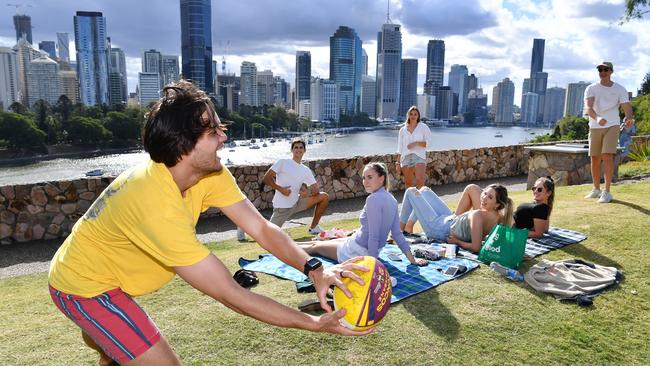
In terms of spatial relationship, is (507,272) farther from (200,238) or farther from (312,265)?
(200,238)

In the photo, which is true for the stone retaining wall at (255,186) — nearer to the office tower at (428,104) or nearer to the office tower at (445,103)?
the office tower at (428,104)

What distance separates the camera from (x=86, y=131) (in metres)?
69.5

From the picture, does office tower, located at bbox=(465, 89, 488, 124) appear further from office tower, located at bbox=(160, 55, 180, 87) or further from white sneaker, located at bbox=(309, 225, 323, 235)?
white sneaker, located at bbox=(309, 225, 323, 235)

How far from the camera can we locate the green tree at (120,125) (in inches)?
2920

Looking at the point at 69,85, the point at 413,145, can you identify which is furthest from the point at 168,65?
the point at 413,145

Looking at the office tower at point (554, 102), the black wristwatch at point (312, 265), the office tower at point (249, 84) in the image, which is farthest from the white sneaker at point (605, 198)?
the office tower at point (554, 102)

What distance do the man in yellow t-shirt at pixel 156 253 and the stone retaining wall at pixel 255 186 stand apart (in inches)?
278

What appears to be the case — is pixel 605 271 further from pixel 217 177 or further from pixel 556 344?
pixel 217 177

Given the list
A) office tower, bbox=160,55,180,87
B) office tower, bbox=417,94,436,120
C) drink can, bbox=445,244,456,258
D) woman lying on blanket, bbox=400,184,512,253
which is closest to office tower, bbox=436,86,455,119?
office tower, bbox=417,94,436,120

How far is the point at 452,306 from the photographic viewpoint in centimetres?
379

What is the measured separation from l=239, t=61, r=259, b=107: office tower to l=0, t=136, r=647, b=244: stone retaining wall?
17026 centimetres

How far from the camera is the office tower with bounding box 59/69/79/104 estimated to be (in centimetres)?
14714

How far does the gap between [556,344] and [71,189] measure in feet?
26.7

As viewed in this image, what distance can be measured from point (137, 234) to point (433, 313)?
102 inches
